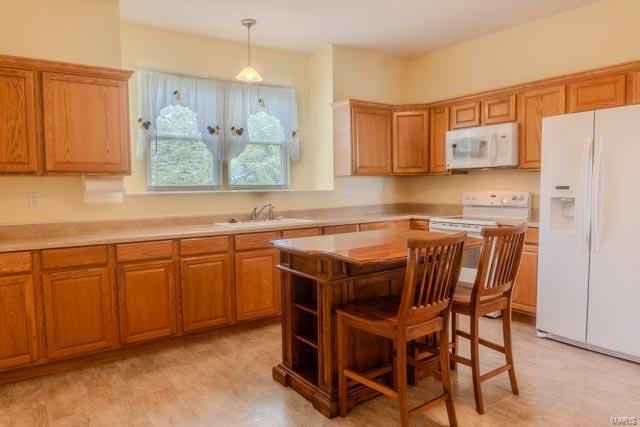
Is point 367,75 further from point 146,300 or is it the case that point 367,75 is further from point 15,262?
point 15,262

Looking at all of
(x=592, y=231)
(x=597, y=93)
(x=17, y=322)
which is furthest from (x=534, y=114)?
(x=17, y=322)

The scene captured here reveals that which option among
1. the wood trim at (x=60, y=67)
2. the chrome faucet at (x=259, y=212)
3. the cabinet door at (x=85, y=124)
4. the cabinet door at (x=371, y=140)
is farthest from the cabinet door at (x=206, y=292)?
the cabinet door at (x=371, y=140)

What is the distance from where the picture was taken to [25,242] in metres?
2.96

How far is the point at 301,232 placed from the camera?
159 inches

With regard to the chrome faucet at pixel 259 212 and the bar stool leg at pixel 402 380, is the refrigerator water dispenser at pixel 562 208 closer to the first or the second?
the bar stool leg at pixel 402 380

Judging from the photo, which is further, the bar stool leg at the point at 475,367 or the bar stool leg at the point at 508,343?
the bar stool leg at the point at 508,343

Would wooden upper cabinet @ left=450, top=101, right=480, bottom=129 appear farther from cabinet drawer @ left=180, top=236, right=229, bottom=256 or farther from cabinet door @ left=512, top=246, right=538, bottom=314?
cabinet drawer @ left=180, top=236, right=229, bottom=256

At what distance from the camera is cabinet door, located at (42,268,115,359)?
9.66 feet

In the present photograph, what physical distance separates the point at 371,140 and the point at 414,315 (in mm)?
3070

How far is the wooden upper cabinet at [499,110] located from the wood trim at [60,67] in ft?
10.8

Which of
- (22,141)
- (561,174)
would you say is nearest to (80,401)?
(22,141)

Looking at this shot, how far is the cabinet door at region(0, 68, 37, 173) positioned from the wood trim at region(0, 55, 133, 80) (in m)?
0.05

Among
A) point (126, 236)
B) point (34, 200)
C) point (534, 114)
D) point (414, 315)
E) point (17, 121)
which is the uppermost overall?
point (534, 114)

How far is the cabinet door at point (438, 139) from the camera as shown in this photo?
15.8 feet
